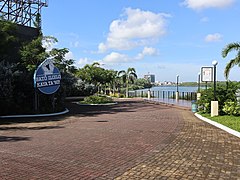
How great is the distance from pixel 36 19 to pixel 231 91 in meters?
20.5

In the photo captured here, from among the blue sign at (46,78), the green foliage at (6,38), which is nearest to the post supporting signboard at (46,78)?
the blue sign at (46,78)

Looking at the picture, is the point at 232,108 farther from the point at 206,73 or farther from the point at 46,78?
the point at 46,78

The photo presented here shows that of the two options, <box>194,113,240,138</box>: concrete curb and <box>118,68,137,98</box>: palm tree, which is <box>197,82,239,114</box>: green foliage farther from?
<box>118,68,137,98</box>: palm tree

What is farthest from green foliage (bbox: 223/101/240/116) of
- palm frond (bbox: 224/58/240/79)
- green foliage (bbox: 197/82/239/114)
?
palm frond (bbox: 224/58/240/79)

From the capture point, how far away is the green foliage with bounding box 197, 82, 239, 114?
1733 cm

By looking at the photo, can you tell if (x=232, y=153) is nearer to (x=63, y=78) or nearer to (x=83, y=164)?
(x=83, y=164)

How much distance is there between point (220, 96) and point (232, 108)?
1260 mm

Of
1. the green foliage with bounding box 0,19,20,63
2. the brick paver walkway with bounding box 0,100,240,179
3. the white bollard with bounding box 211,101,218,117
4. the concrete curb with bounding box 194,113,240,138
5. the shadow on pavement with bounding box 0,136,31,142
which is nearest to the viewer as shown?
the brick paver walkway with bounding box 0,100,240,179

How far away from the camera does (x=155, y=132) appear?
11523 mm

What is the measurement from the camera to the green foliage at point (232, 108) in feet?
53.3

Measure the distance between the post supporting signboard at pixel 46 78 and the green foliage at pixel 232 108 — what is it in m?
10.9

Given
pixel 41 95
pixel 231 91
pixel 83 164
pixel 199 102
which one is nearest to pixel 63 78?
pixel 41 95

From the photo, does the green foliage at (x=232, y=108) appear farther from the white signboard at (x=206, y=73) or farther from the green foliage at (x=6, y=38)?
the green foliage at (x=6, y=38)

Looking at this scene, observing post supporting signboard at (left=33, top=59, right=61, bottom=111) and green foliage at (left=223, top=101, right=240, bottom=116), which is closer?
green foliage at (left=223, top=101, right=240, bottom=116)
